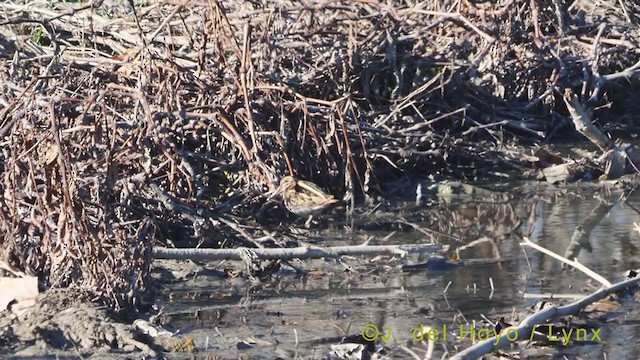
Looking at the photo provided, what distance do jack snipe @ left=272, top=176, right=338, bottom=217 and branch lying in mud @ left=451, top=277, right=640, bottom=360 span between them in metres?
1.80

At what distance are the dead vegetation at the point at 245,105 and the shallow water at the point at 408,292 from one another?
1.47ft

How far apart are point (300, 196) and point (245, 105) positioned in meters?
0.77

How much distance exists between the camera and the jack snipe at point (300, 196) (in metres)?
6.32

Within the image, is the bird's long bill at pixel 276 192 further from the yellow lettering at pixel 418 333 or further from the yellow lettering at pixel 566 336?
the yellow lettering at pixel 566 336

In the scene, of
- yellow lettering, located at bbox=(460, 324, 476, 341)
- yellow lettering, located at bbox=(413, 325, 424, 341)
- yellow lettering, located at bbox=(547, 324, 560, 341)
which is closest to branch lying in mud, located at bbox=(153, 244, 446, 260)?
yellow lettering, located at bbox=(413, 325, 424, 341)

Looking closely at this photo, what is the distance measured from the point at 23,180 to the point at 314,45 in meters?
3.01

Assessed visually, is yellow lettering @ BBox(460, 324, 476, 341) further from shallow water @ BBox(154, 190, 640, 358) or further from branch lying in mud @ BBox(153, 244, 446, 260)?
branch lying in mud @ BBox(153, 244, 446, 260)

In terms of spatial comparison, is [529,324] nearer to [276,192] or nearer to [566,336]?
[566,336]

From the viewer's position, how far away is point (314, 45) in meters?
8.13

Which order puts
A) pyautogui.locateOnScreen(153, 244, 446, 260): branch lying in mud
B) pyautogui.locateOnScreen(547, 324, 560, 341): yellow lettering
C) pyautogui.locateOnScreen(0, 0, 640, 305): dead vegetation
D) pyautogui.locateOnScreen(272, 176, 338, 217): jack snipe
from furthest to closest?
pyautogui.locateOnScreen(272, 176, 338, 217): jack snipe, pyautogui.locateOnScreen(153, 244, 446, 260): branch lying in mud, pyautogui.locateOnScreen(0, 0, 640, 305): dead vegetation, pyautogui.locateOnScreen(547, 324, 560, 341): yellow lettering

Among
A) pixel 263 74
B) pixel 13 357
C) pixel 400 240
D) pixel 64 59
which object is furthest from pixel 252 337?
pixel 64 59

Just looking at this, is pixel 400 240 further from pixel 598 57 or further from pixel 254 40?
pixel 598 57

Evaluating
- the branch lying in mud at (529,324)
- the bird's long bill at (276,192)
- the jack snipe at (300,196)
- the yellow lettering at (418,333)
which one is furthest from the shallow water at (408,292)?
the bird's long bill at (276,192)

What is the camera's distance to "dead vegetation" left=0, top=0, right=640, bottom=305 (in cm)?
539
